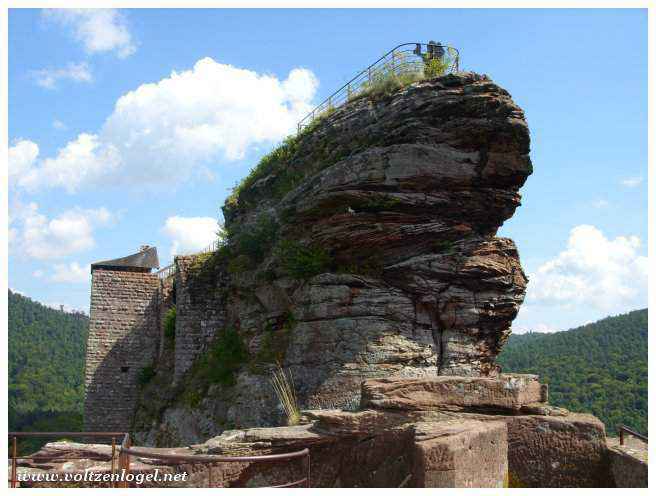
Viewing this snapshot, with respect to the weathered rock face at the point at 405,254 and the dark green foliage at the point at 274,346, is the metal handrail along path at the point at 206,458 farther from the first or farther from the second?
the dark green foliage at the point at 274,346

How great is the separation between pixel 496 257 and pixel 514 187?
2.03 meters

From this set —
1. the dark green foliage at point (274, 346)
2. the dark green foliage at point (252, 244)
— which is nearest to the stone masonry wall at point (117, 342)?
the dark green foliage at point (252, 244)

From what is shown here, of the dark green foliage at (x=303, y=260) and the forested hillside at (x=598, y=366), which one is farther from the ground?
the dark green foliage at (x=303, y=260)

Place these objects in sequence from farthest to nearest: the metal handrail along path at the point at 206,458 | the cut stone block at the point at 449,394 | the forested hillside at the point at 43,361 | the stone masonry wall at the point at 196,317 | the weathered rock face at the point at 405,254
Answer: the forested hillside at the point at 43,361, the stone masonry wall at the point at 196,317, the weathered rock face at the point at 405,254, the cut stone block at the point at 449,394, the metal handrail along path at the point at 206,458

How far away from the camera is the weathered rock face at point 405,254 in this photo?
15.7m

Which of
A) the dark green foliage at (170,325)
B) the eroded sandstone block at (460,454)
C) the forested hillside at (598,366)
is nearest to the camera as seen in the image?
the eroded sandstone block at (460,454)

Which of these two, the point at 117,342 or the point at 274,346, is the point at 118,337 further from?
the point at 274,346

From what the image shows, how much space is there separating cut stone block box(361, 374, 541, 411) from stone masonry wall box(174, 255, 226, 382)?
39.9 ft

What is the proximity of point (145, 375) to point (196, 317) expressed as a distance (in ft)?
15.6

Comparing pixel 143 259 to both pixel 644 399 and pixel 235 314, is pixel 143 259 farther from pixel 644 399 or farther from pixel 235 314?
pixel 644 399

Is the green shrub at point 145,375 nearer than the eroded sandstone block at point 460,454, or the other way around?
the eroded sandstone block at point 460,454

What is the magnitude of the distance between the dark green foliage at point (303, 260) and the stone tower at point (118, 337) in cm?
988

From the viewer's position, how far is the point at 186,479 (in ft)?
27.9

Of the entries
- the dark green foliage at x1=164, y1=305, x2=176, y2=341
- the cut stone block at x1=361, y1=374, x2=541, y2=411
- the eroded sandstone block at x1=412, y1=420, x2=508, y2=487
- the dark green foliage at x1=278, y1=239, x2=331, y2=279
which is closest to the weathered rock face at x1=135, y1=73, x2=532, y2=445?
the dark green foliage at x1=278, y1=239, x2=331, y2=279
